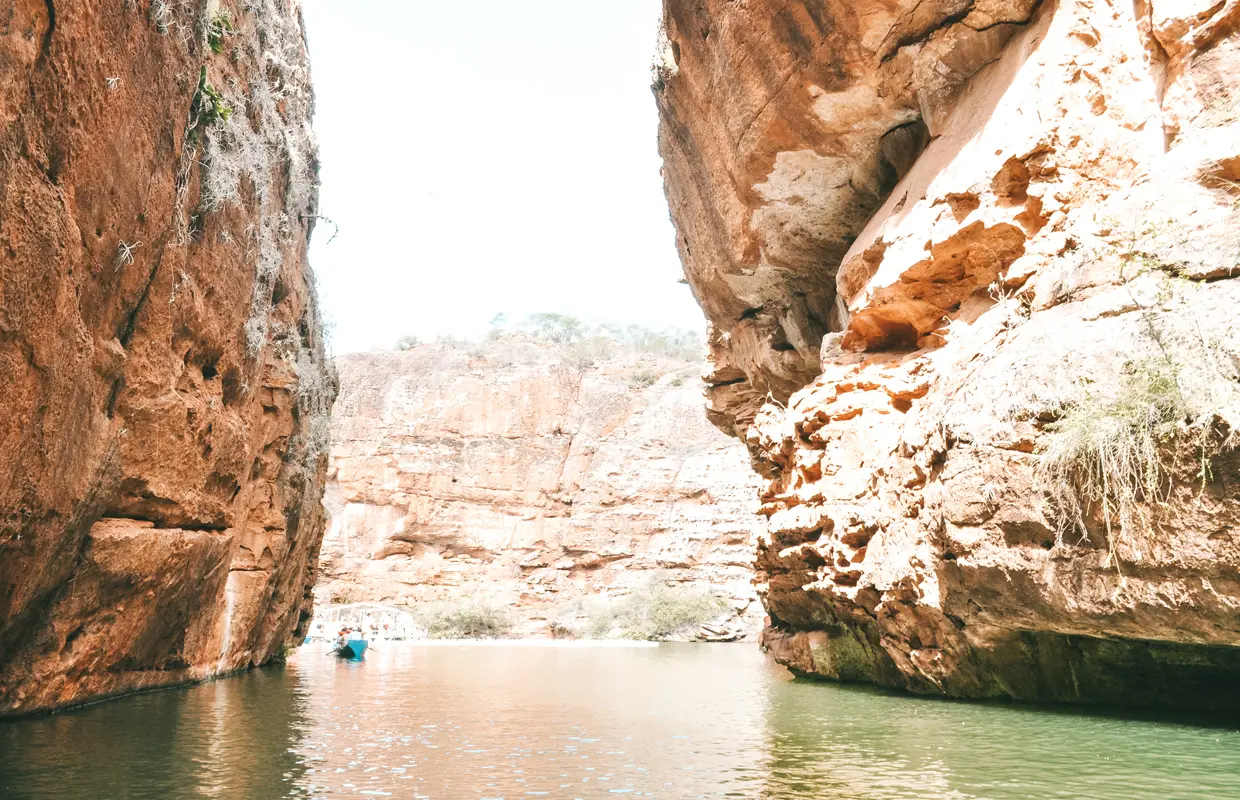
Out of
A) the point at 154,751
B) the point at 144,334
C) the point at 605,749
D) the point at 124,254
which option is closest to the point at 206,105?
the point at 144,334

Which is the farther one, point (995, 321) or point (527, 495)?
point (527, 495)

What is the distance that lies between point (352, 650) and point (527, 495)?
990 inches

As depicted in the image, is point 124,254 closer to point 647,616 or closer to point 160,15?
point 160,15

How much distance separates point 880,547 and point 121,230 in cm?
917

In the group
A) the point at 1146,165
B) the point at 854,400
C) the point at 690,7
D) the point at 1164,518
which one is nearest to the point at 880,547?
the point at 854,400

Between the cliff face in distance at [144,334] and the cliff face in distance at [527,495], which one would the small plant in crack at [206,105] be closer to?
the cliff face in distance at [144,334]

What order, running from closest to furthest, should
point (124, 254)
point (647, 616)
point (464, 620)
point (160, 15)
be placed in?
point (160, 15) → point (124, 254) → point (647, 616) → point (464, 620)

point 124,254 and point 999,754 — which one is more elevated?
point 124,254

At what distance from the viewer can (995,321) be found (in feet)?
32.6

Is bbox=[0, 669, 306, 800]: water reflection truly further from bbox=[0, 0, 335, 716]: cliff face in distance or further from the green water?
bbox=[0, 0, 335, 716]: cliff face in distance

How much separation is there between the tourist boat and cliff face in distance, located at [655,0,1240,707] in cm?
1131

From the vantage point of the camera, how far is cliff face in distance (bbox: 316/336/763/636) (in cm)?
4278

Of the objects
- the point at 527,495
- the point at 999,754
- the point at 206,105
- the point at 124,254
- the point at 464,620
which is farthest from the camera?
the point at 527,495

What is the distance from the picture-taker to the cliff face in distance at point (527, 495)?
140 ft
